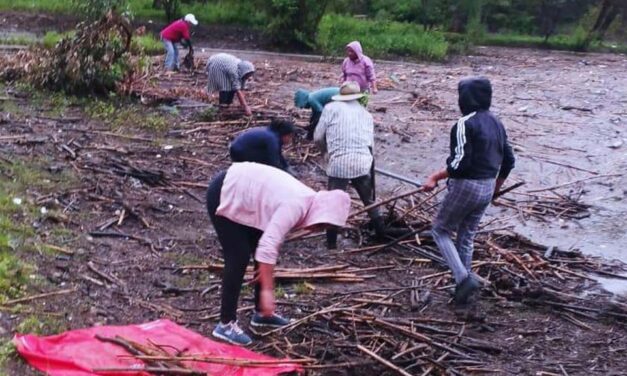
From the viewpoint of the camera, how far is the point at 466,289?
7539mm

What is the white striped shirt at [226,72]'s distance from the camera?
14500mm

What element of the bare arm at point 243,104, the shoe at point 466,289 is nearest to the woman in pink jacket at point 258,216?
the shoe at point 466,289

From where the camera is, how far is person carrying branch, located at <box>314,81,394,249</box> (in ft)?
30.3

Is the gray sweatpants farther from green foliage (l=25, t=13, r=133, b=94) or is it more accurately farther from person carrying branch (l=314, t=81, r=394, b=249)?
green foliage (l=25, t=13, r=133, b=94)

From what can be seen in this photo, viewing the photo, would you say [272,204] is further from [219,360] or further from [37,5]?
[37,5]

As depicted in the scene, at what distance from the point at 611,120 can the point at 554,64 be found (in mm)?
12687

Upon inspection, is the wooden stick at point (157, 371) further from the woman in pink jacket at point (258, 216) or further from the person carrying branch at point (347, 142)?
the person carrying branch at point (347, 142)

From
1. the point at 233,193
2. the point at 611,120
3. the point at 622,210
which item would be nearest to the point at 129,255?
the point at 233,193

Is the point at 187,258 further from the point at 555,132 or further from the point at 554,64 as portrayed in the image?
the point at 554,64

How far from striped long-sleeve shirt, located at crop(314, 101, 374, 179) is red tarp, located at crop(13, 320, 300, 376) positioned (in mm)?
3352

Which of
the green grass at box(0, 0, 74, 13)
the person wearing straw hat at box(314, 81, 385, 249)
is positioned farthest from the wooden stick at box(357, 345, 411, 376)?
the green grass at box(0, 0, 74, 13)

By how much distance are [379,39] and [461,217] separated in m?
23.8

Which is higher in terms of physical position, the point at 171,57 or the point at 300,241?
the point at 171,57

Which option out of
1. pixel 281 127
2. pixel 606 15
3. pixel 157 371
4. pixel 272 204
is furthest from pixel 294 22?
pixel 157 371
